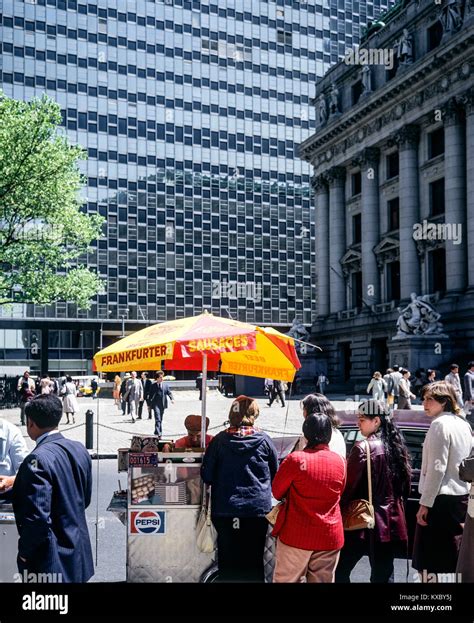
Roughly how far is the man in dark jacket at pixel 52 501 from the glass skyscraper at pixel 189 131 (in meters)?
78.0

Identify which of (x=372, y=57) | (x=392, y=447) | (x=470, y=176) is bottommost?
(x=392, y=447)

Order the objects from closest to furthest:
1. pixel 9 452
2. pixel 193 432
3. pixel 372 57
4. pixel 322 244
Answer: pixel 9 452 < pixel 193 432 < pixel 372 57 < pixel 322 244

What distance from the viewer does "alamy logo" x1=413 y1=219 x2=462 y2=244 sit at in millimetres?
42728

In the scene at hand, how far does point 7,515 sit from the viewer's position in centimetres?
611

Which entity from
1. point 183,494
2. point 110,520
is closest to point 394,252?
point 110,520

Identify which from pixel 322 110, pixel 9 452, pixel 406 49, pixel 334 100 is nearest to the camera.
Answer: pixel 9 452

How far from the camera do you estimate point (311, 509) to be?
19.1 ft

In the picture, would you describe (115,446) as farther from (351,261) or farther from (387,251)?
(351,261)

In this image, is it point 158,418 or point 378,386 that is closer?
point 158,418

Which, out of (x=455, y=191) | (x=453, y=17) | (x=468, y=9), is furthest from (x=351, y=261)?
(x=468, y=9)

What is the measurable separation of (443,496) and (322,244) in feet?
173

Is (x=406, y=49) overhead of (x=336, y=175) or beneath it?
overhead
